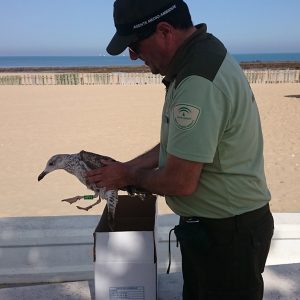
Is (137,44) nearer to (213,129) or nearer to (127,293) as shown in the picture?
(213,129)

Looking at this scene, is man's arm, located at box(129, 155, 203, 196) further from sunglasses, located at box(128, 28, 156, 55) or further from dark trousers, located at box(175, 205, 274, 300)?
sunglasses, located at box(128, 28, 156, 55)

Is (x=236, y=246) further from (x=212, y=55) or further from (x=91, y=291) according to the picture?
(x=91, y=291)

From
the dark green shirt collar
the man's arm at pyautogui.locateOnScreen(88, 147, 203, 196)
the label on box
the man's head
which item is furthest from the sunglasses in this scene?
the label on box

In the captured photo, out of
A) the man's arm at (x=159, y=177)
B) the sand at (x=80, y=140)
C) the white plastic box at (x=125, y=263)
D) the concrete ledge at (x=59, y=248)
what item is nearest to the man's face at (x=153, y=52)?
the man's arm at (x=159, y=177)

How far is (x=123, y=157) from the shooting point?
29.5 ft

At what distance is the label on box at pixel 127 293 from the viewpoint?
2.16 m

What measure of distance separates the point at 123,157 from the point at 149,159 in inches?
267

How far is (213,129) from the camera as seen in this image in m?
1.55

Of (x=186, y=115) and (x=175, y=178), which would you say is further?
(x=175, y=178)

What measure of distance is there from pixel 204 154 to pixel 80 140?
9498 millimetres

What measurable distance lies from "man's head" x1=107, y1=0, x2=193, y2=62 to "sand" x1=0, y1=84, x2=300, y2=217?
4.21 metres

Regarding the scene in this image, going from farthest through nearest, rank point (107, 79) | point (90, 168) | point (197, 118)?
point (107, 79) < point (90, 168) < point (197, 118)

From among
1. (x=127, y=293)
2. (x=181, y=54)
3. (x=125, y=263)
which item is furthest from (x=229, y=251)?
(x=181, y=54)

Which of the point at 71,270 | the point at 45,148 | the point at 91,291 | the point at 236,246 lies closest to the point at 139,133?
the point at 45,148
